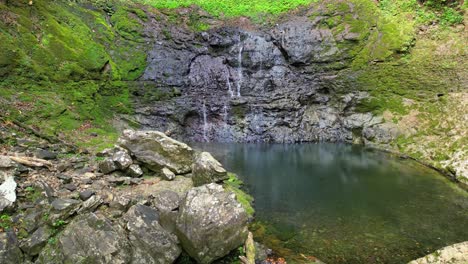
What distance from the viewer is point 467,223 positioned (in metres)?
10.2

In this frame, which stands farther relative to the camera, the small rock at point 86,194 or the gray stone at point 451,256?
the small rock at point 86,194

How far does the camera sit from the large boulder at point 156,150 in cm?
1066

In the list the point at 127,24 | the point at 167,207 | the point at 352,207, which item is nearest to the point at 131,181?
the point at 167,207

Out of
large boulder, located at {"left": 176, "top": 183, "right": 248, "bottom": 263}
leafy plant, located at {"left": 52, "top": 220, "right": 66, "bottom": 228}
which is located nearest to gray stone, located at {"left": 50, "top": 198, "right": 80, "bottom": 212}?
leafy plant, located at {"left": 52, "top": 220, "right": 66, "bottom": 228}

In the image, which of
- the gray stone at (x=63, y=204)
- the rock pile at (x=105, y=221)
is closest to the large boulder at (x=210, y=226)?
the rock pile at (x=105, y=221)

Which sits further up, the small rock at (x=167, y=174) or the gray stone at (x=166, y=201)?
the gray stone at (x=166, y=201)

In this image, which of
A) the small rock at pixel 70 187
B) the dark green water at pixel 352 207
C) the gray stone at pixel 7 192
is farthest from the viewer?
the dark green water at pixel 352 207

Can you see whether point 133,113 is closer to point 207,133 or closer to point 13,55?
point 207,133

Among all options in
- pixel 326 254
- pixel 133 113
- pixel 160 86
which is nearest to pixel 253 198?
pixel 326 254

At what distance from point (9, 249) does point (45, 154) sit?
4711 millimetres

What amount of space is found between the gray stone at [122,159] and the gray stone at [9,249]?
13.9 ft

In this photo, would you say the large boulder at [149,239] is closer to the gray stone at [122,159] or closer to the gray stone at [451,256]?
the gray stone at [122,159]

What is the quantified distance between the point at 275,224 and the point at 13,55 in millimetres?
15941

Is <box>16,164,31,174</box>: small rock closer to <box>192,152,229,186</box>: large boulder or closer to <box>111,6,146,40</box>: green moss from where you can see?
<box>192,152,229,186</box>: large boulder
